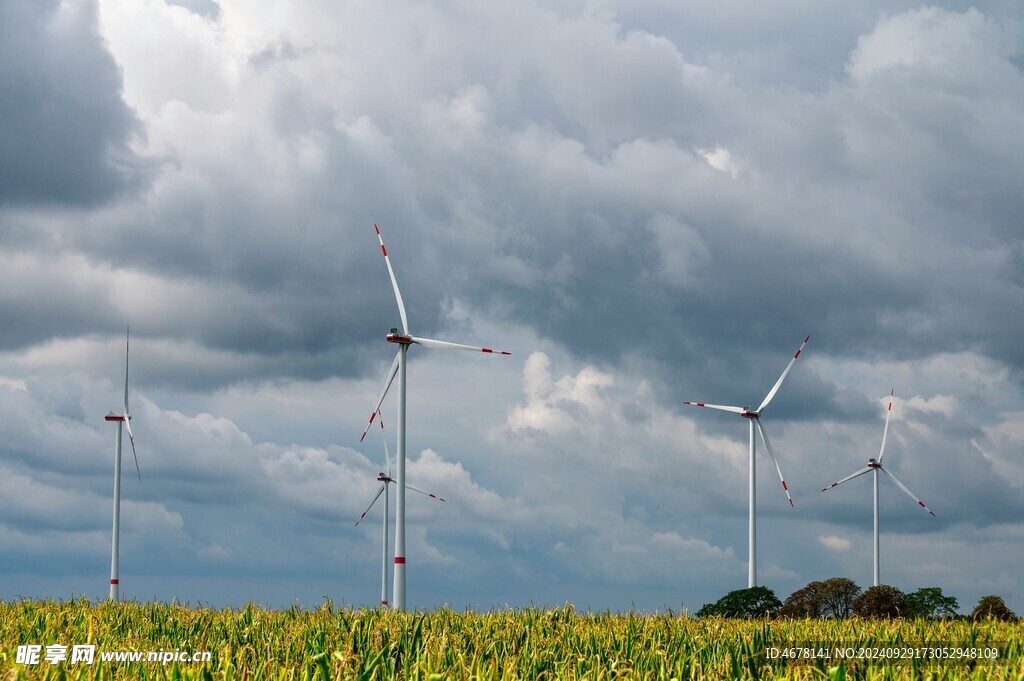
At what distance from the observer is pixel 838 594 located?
2753 inches

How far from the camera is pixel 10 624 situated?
85.0ft

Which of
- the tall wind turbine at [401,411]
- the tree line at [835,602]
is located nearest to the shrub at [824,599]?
the tree line at [835,602]

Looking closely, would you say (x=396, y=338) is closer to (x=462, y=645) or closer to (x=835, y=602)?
(x=835, y=602)

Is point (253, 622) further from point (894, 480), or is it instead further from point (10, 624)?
point (894, 480)

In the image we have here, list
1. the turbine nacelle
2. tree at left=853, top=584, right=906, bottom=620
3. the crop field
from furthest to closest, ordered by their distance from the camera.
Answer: the turbine nacelle < tree at left=853, top=584, right=906, bottom=620 < the crop field

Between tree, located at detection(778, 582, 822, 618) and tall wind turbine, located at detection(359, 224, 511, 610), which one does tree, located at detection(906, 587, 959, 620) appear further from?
tall wind turbine, located at detection(359, 224, 511, 610)

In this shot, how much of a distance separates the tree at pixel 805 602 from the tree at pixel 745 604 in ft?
2.89

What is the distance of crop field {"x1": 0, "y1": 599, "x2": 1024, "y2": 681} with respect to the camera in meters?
16.2

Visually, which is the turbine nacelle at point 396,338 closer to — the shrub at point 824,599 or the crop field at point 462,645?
the shrub at point 824,599

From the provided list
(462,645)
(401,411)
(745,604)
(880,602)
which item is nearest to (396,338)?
(401,411)

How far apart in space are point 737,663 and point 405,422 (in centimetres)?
5477

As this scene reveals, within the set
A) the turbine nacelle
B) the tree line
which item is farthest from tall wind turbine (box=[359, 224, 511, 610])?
the tree line

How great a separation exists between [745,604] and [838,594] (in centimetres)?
664

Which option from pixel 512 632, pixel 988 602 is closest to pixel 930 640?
pixel 512 632
